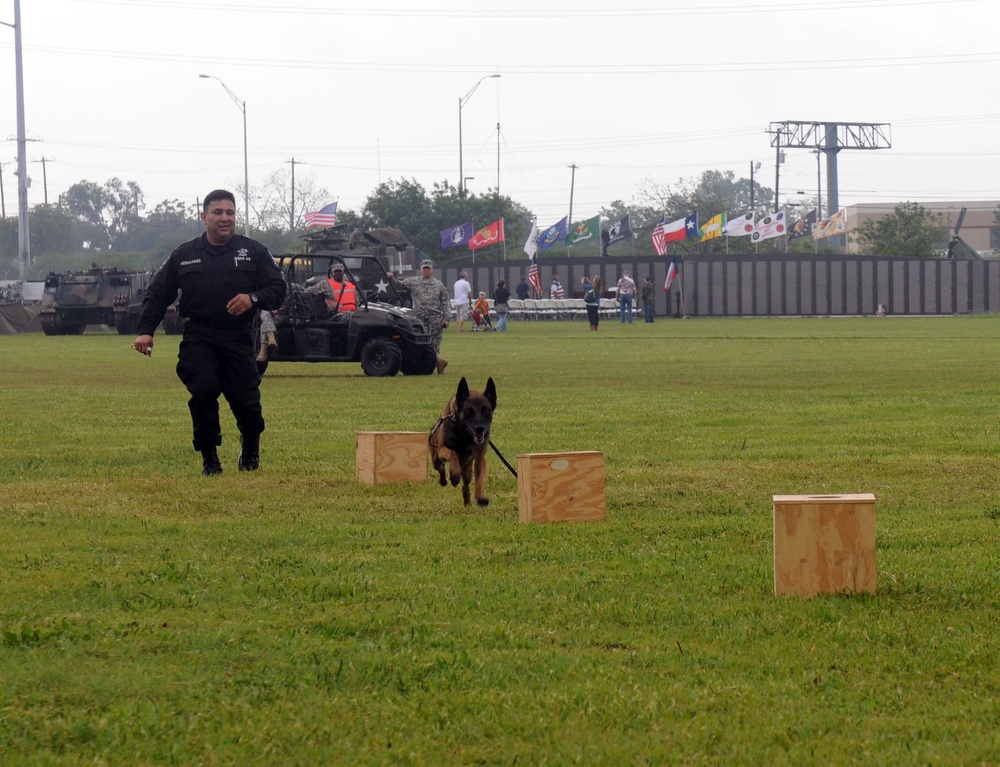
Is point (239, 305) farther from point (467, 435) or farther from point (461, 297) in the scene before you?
point (461, 297)

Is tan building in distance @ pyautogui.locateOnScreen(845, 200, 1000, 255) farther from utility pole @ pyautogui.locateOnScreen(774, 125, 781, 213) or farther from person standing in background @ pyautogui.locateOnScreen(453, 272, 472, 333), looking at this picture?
person standing in background @ pyautogui.locateOnScreen(453, 272, 472, 333)

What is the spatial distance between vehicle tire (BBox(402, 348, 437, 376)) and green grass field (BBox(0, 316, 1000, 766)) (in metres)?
9.98

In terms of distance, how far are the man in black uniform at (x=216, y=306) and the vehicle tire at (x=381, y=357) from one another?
12.4 meters

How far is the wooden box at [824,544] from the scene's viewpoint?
6082 mm

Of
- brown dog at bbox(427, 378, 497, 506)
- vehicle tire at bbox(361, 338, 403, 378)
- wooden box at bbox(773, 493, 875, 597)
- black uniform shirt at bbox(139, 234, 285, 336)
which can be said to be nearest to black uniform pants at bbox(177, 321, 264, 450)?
black uniform shirt at bbox(139, 234, 285, 336)

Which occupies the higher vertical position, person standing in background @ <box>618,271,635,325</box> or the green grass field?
person standing in background @ <box>618,271,635,325</box>

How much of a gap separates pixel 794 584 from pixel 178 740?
2.79 metres

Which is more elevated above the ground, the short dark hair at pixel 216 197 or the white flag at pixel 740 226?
the white flag at pixel 740 226

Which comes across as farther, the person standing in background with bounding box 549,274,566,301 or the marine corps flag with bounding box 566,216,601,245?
the marine corps flag with bounding box 566,216,601,245

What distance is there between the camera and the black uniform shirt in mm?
10547

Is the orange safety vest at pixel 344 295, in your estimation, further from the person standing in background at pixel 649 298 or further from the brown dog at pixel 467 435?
the person standing in background at pixel 649 298

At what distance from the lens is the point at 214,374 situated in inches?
417

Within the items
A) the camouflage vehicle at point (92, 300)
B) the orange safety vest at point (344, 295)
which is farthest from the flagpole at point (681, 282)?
the orange safety vest at point (344, 295)

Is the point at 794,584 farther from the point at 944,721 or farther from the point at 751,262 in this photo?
the point at 751,262
